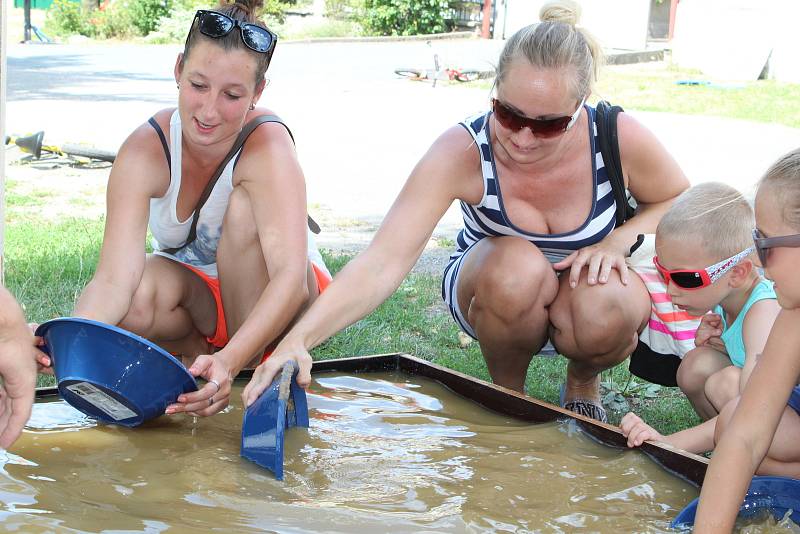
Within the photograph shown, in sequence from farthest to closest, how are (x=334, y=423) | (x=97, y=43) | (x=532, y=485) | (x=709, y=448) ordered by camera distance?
(x=97, y=43)
(x=334, y=423)
(x=709, y=448)
(x=532, y=485)

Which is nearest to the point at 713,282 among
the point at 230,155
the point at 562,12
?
the point at 562,12

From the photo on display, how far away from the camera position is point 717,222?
269cm

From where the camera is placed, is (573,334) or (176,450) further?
(573,334)

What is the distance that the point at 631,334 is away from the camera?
3.03 meters

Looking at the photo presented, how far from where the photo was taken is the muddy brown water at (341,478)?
210cm

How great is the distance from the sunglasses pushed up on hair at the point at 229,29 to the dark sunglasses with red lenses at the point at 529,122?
737 millimetres

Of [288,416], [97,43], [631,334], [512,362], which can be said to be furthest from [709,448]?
[97,43]

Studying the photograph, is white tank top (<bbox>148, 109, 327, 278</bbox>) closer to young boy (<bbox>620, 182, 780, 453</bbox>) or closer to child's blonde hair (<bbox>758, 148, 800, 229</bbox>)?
young boy (<bbox>620, 182, 780, 453</bbox>)

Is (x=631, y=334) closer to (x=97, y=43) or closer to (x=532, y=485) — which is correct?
(x=532, y=485)

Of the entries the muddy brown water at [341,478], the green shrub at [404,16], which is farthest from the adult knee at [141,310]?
the green shrub at [404,16]

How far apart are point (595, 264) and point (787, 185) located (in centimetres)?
105

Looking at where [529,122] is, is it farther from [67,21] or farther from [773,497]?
[67,21]

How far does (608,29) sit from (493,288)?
72.6 ft

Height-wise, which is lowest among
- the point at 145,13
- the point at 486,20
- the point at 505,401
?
the point at 505,401
